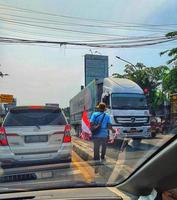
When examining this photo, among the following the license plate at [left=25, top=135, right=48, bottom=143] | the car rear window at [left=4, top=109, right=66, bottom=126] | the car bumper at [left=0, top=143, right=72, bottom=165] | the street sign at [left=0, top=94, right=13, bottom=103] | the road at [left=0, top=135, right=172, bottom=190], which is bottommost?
the street sign at [left=0, top=94, right=13, bottom=103]

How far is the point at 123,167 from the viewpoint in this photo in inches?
177

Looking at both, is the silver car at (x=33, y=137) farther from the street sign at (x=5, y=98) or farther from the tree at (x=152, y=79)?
the street sign at (x=5, y=98)

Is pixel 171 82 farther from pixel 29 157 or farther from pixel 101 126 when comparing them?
pixel 101 126

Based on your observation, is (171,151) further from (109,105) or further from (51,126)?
(109,105)

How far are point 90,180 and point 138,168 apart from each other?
1.01 metres

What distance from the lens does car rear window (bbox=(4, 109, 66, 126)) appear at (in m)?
10.5

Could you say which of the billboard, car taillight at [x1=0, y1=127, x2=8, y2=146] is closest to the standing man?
car taillight at [x1=0, y1=127, x2=8, y2=146]

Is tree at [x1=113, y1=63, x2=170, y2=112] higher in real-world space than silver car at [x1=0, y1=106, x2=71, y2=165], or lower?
higher

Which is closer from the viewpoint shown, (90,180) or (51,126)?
(90,180)

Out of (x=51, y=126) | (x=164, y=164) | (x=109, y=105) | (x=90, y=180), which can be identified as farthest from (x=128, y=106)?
(x=164, y=164)

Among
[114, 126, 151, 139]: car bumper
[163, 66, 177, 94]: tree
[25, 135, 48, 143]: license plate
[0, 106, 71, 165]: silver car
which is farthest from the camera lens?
[25, 135, 48, 143]: license plate

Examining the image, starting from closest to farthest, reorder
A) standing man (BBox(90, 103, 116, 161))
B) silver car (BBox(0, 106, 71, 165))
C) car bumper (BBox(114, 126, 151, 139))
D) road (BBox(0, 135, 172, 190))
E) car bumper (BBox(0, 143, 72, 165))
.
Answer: road (BBox(0, 135, 172, 190)) < car bumper (BBox(114, 126, 151, 139)) < car bumper (BBox(0, 143, 72, 165)) < silver car (BBox(0, 106, 71, 165)) < standing man (BBox(90, 103, 116, 161))

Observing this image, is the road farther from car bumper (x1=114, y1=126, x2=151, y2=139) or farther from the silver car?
the silver car

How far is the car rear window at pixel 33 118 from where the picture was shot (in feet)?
34.3
